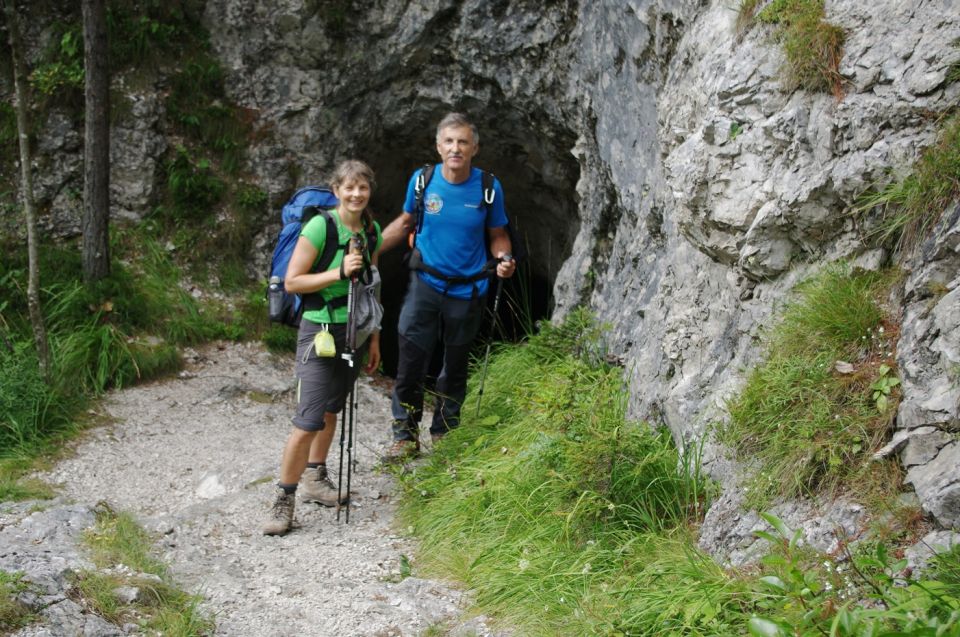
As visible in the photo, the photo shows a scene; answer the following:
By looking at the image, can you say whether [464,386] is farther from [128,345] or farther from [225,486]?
[128,345]

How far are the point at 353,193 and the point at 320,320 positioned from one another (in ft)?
2.62

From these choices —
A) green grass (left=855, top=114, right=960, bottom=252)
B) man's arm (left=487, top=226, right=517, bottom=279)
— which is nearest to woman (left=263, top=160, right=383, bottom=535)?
man's arm (left=487, top=226, right=517, bottom=279)

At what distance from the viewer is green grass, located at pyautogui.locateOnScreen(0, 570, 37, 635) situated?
143 inches

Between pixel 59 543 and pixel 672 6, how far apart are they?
5089 millimetres

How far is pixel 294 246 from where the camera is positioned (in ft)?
18.1

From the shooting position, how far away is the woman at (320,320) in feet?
17.0

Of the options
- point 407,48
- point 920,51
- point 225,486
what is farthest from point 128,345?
point 920,51

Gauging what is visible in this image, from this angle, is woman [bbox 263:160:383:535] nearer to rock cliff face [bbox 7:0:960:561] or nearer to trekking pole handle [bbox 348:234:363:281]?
trekking pole handle [bbox 348:234:363:281]

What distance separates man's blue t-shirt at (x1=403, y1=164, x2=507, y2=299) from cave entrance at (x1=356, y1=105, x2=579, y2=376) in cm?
286

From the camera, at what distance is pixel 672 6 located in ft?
19.7

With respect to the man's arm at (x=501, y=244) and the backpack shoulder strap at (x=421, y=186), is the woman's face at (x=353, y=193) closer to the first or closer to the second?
the backpack shoulder strap at (x=421, y=186)

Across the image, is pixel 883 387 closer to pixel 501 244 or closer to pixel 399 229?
pixel 501 244

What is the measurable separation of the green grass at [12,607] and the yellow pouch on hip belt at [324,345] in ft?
6.34

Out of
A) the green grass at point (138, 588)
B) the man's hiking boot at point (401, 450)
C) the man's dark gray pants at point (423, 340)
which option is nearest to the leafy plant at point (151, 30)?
the man's dark gray pants at point (423, 340)
